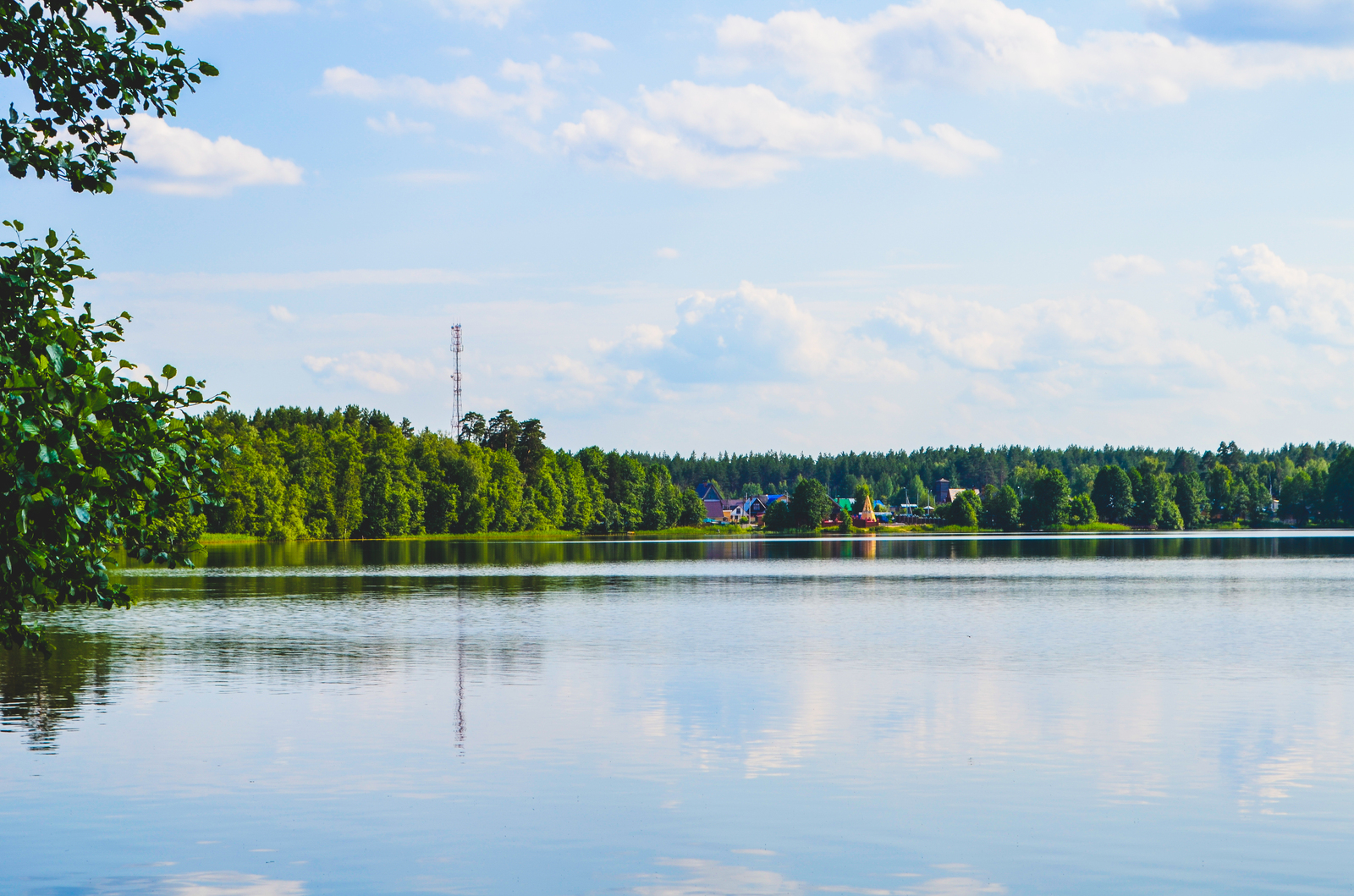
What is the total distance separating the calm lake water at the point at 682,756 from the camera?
15.4 m

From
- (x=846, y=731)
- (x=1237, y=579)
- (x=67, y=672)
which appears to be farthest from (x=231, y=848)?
(x=1237, y=579)

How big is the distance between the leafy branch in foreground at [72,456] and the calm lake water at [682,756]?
13.1 ft

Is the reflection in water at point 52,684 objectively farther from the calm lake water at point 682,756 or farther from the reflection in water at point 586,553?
the reflection in water at point 586,553

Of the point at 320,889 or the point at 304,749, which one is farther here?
the point at 304,749

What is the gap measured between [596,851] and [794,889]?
9.33 ft

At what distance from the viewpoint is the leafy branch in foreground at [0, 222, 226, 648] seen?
33.4 feet

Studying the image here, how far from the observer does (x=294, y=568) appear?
90688 millimetres

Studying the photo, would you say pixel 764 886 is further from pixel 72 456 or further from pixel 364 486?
pixel 364 486

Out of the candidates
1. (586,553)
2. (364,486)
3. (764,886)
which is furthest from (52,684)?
(364,486)

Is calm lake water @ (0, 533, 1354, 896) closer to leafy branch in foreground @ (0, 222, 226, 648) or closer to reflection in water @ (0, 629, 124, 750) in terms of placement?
reflection in water @ (0, 629, 124, 750)

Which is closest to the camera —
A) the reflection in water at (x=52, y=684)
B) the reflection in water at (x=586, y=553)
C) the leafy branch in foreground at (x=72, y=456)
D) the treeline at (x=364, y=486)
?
the leafy branch in foreground at (x=72, y=456)

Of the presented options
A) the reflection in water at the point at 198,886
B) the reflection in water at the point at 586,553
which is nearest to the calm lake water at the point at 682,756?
the reflection in water at the point at 198,886

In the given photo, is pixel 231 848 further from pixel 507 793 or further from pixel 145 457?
pixel 145 457

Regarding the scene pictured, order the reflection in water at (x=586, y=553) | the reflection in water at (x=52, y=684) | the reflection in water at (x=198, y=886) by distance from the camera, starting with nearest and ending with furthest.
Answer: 1. the reflection in water at (x=198, y=886)
2. the reflection in water at (x=52, y=684)
3. the reflection in water at (x=586, y=553)
